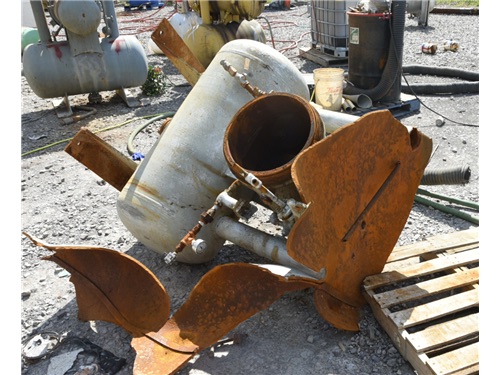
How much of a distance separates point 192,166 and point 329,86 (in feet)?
9.68

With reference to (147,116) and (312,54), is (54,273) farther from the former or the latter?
(312,54)

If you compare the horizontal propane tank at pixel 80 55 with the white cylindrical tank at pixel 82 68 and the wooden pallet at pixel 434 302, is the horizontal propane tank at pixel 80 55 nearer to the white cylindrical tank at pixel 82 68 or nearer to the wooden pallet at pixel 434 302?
the white cylindrical tank at pixel 82 68

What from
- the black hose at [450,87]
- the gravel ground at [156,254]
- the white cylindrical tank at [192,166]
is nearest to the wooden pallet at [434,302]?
the gravel ground at [156,254]

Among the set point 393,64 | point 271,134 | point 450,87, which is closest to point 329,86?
point 393,64

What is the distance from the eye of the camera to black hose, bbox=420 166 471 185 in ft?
10.5

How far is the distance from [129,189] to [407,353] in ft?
6.40

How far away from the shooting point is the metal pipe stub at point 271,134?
8.13 ft

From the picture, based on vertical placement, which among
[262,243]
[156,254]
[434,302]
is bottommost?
[156,254]

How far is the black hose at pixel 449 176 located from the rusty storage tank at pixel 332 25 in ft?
16.7

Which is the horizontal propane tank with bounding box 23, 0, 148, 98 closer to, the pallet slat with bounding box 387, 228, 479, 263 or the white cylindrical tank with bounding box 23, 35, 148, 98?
the white cylindrical tank with bounding box 23, 35, 148, 98

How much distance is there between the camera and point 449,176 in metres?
3.22

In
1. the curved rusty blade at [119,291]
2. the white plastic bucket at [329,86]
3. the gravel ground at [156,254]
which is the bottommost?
the gravel ground at [156,254]

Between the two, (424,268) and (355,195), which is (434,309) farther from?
(355,195)

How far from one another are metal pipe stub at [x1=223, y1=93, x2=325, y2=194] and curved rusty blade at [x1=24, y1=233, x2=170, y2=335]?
2.63 ft
